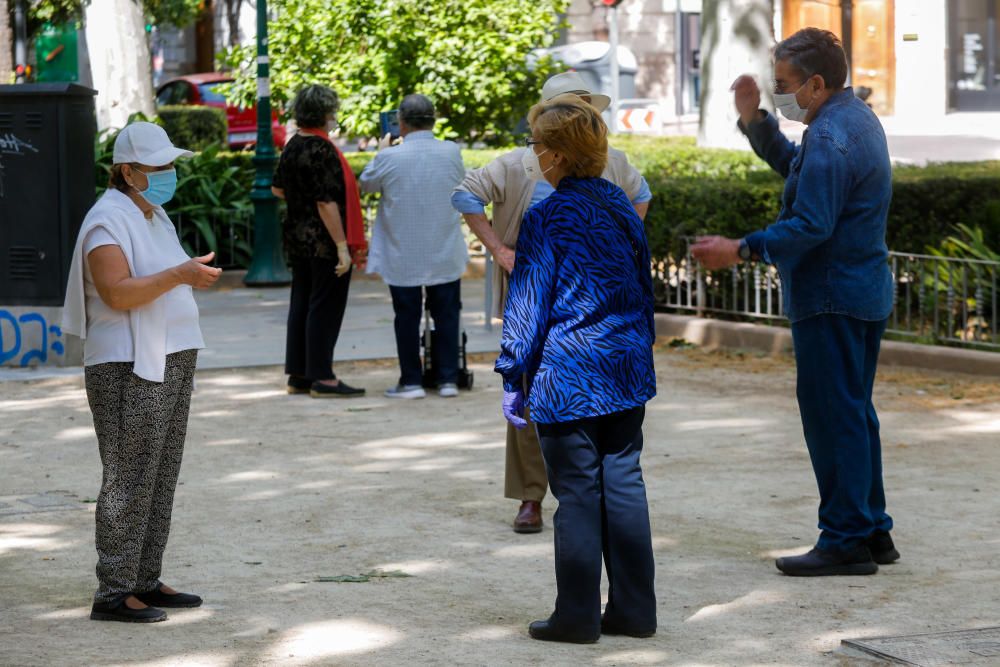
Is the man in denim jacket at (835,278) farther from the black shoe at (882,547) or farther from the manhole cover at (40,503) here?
the manhole cover at (40,503)

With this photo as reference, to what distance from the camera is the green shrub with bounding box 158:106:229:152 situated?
27.2 metres

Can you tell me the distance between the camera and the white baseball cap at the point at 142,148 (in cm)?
543

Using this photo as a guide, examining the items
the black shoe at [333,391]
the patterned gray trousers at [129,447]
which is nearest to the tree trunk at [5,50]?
the black shoe at [333,391]

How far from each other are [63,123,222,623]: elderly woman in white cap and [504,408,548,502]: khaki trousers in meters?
1.70

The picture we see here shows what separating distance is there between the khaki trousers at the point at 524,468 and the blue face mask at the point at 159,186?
6.33 feet

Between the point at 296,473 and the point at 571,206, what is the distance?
3213 millimetres

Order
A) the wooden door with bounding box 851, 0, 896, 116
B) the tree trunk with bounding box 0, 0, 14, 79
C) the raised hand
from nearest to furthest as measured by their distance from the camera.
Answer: the raised hand < the tree trunk with bounding box 0, 0, 14, 79 < the wooden door with bounding box 851, 0, 896, 116

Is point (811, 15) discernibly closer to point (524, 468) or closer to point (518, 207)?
point (518, 207)

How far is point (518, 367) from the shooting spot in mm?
5223

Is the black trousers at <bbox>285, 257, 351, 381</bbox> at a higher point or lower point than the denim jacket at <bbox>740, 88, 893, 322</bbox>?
lower

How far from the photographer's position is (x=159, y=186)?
18.0ft

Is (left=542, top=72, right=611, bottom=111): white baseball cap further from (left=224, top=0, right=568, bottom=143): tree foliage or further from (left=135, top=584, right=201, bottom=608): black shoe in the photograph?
(left=224, top=0, right=568, bottom=143): tree foliage

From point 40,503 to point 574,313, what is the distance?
126 inches

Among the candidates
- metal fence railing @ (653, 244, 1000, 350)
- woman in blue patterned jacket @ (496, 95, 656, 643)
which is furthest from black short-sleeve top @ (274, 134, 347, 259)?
woman in blue patterned jacket @ (496, 95, 656, 643)
